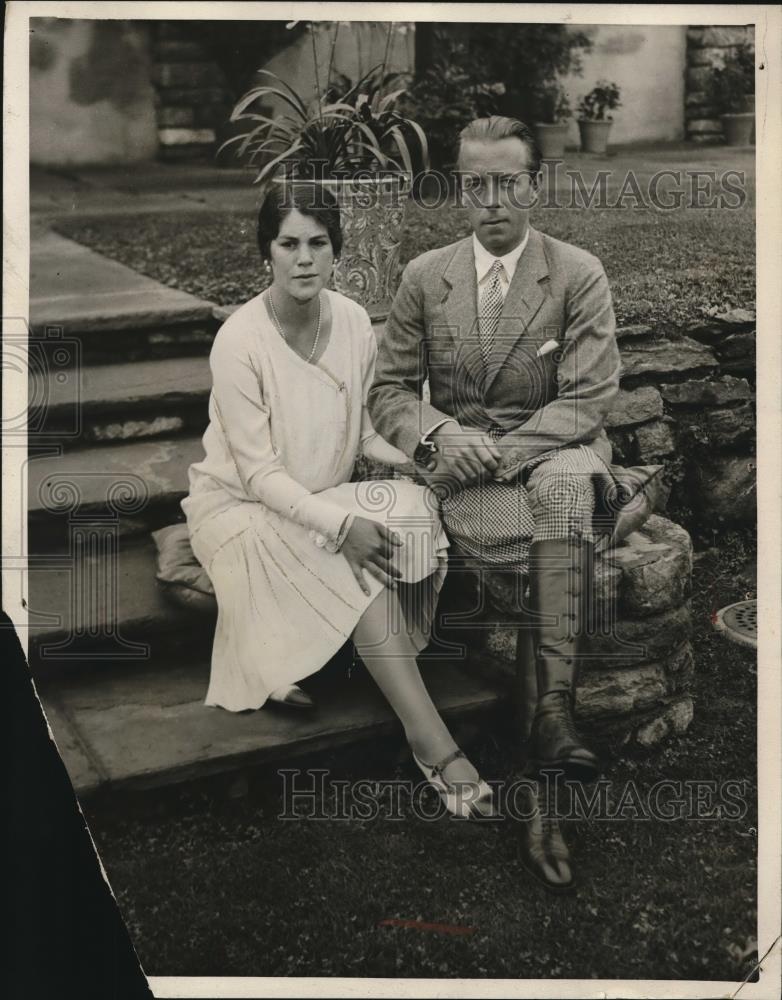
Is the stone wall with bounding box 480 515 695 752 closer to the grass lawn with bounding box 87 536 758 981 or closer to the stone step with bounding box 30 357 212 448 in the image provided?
the grass lawn with bounding box 87 536 758 981

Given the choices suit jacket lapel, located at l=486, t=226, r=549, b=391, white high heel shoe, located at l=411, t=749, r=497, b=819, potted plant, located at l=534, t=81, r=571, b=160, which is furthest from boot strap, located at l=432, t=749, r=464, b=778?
potted plant, located at l=534, t=81, r=571, b=160

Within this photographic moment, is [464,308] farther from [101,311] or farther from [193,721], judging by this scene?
[193,721]

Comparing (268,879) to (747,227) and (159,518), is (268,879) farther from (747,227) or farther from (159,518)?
(747,227)

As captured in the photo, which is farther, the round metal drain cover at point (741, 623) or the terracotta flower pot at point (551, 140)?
the round metal drain cover at point (741, 623)

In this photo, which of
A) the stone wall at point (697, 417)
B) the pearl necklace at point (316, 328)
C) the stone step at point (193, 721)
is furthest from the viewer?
the stone wall at point (697, 417)

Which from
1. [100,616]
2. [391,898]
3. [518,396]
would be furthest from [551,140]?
[391,898]

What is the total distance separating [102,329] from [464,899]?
1.91 meters

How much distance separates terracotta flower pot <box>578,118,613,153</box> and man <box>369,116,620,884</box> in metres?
0.16

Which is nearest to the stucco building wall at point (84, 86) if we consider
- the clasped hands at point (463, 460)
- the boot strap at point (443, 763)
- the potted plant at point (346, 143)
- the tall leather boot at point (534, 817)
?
the potted plant at point (346, 143)

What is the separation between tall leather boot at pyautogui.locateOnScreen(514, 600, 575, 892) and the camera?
11.9ft

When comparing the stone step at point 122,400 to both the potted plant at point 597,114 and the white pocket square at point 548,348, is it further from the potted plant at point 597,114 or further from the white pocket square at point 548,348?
the potted plant at point 597,114

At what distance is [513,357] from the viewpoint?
3.62 m

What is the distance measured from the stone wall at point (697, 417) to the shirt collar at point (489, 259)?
40 cm

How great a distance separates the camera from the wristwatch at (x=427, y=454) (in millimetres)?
3646
